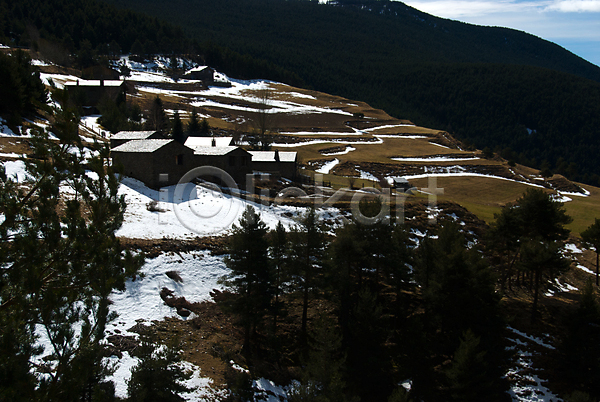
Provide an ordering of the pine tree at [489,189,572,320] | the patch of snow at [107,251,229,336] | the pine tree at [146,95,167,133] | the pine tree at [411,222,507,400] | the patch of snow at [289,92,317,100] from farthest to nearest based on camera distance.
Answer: the patch of snow at [289,92,317,100], the pine tree at [146,95,167,133], the pine tree at [489,189,572,320], the pine tree at [411,222,507,400], the patch of snow at [107,251,229,336]

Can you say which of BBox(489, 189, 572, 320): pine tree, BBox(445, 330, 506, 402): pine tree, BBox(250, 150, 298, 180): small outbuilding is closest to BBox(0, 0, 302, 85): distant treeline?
BBox(250, 150, 298, 180): small outbuilding

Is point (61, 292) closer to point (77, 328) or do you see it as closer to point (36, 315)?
point (36, 315)

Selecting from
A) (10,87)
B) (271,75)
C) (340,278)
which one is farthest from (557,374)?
(271,75)

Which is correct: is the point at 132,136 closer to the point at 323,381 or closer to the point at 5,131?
the point at 5,131

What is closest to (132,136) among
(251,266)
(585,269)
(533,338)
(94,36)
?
(251,266)

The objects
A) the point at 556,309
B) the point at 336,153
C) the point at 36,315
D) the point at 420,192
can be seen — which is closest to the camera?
the point at 36,315

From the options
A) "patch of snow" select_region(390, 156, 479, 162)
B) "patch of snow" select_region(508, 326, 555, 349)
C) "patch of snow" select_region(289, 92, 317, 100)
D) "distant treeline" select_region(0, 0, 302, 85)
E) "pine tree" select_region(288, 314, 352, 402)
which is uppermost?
"distant treeline" select_region(0, 0, 302, 85)

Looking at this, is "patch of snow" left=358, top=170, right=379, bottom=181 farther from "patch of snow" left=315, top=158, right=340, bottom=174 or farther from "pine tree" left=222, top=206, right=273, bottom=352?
"pine tree" left=222, top=206, right=273, bottom=352
